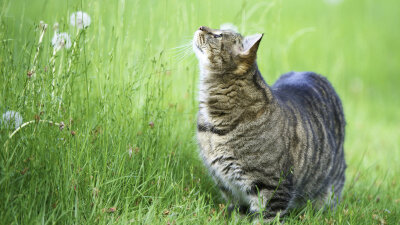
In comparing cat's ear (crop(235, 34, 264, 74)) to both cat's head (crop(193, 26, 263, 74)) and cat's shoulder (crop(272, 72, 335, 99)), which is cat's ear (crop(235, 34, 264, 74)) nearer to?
cat's head (crop(193, 26, 263, 74))

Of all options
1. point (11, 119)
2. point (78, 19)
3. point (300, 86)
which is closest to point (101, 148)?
point (11, 119)

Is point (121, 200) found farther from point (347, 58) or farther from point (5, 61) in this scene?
point (347, 58)

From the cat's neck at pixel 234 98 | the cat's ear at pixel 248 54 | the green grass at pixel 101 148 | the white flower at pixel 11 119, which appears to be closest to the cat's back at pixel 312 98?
the cat's neck at pixel 234 98

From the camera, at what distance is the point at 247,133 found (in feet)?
10.3

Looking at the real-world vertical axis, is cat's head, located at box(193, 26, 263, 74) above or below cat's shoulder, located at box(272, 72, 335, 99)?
→ above

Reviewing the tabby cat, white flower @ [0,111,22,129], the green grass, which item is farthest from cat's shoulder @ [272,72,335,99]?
white flower @ [0,111,22,129]

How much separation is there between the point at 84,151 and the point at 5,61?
70 centimetres

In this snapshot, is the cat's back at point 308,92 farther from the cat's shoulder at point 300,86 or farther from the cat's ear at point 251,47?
the cat's ear at point 251,47

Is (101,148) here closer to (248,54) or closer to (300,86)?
(248,54)

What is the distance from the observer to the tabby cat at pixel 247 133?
3.10 m

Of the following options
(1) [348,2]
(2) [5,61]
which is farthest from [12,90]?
(1) [348,2]

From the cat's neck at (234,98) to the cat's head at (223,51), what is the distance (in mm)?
43

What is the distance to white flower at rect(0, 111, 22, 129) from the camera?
8.50 feet

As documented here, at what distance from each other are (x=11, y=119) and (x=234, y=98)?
55.1 inches
